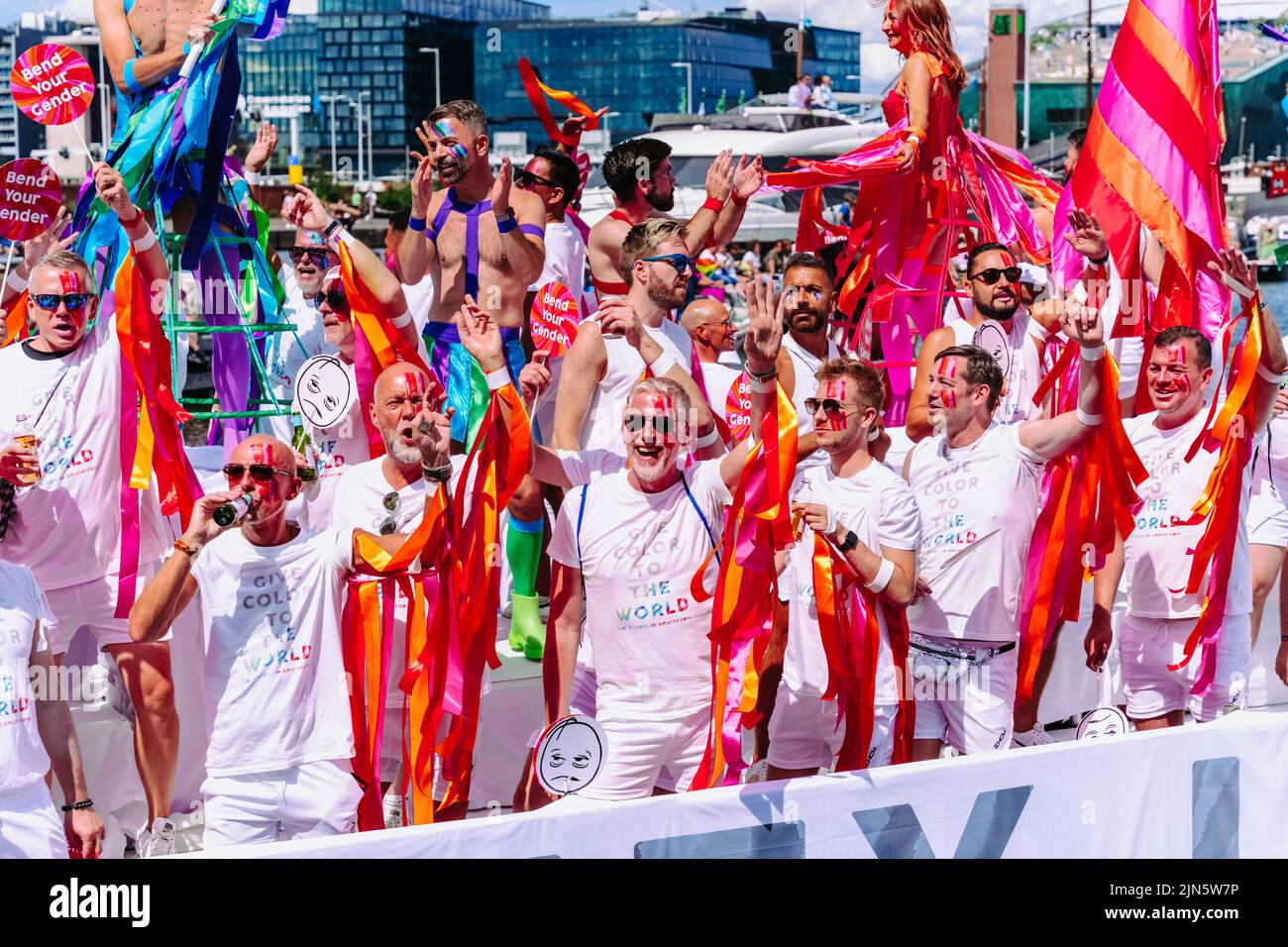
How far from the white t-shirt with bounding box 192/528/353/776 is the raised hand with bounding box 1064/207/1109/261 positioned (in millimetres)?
3304

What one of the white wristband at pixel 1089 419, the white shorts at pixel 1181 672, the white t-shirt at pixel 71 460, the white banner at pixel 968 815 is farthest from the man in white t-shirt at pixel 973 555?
the white t-shirt at pixel 71 460

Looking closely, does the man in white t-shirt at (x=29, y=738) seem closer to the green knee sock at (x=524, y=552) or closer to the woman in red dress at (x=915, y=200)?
the green knee sock at (x=524, y=552)

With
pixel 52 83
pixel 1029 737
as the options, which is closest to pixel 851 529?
pixel 1029 737

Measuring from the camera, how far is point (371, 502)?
4.97 m

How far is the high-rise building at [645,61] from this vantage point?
97.6m

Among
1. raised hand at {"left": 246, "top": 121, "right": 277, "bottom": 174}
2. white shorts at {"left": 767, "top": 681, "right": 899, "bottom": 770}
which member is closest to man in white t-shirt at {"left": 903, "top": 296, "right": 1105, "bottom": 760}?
white shorts at {"left": 767, "top": 681, "right": 899, "bottom": 770}

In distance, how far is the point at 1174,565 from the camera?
5.52 metres

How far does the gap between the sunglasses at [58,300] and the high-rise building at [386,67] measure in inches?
4330

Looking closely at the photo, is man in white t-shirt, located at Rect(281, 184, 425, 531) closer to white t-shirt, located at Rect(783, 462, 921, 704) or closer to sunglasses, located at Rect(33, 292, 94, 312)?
sunglasses, located at Rect(33, 292, 94, 312)

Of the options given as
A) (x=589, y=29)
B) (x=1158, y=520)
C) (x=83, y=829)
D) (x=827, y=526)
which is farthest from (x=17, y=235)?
(x=589, y=29)

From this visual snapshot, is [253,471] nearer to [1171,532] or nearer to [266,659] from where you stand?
[266,659]
